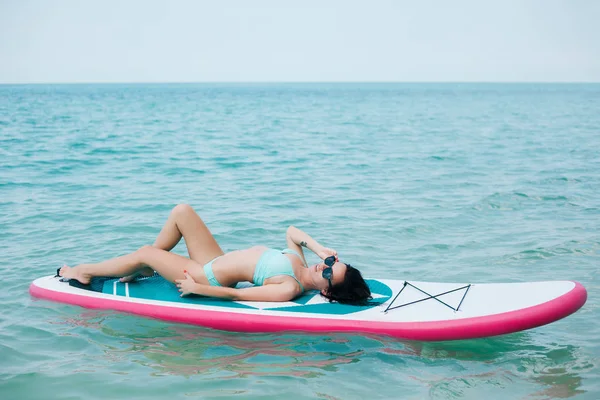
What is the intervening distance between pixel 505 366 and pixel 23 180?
10.3m

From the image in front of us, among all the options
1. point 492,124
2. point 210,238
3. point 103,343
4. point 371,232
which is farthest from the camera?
point 492,124

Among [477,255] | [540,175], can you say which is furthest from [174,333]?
[540,175]

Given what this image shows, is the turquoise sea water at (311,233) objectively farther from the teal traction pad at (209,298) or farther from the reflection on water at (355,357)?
the teal traction pad at (209,298)

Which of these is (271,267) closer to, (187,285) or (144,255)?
(187,285)

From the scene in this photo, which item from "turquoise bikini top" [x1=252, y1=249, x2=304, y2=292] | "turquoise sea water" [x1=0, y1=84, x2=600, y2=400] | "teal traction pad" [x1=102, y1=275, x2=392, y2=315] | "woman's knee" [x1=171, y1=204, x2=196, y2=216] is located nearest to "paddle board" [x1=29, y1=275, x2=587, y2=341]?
"teal traction pad" [x1=102, y1=275, x2=392, y2=315]

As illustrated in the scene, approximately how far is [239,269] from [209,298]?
0.38 m

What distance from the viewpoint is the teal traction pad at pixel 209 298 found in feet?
16.1

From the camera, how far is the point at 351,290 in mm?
4961

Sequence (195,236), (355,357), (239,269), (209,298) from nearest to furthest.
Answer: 1. (355,357)
2. (239,269)
3. (209,298)
4. (195,236)

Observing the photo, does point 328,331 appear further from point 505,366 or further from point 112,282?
point 112,282

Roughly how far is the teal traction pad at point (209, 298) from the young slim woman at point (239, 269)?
69 mm

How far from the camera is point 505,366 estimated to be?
4617mm

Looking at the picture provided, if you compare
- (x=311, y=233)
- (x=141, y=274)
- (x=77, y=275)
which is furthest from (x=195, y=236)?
(x=311, y=233)

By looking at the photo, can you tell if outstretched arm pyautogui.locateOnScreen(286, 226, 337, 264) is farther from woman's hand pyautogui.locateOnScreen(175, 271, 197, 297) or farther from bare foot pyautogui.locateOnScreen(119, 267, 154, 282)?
bare foot pyautogui.locateOnScreen(119, 267, 154, 282)
